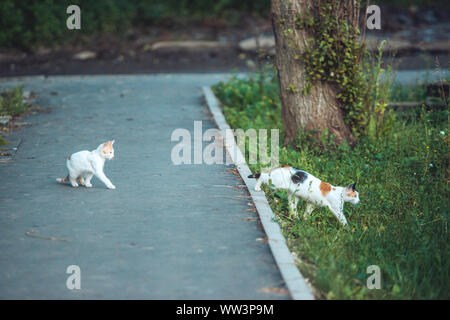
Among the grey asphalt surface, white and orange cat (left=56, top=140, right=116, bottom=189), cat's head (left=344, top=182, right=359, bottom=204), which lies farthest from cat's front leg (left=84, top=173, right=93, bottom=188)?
cat's head (left=344, top=182, right=359, bottom=204)

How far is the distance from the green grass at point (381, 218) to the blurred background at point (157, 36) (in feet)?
24.3

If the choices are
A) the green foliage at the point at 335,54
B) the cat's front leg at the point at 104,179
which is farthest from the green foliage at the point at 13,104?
the green foliage at the point at 335,54

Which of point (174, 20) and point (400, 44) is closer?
point (400, 44)

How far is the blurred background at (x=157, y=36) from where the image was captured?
16.9 m

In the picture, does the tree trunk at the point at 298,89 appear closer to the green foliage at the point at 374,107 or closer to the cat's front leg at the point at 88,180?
the green foliage at the point at 374,107

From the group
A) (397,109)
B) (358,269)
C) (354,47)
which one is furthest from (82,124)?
(358,269)

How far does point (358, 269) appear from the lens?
503cm

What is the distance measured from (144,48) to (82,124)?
9235 millimetres

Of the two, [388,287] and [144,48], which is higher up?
[144,48]

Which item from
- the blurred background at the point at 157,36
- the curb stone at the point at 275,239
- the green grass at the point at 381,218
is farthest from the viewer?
the blurred background at the point at 157,36

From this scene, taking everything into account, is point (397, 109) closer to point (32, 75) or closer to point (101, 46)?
point (32, 75)

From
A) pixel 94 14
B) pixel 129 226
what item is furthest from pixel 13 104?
pixel 94 14

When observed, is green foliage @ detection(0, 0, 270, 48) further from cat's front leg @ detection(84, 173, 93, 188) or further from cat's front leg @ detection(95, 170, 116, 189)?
cat's front leg @ detection(95, 170, 116, 189)

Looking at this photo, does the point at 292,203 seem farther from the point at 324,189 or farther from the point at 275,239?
the point at 275,239
